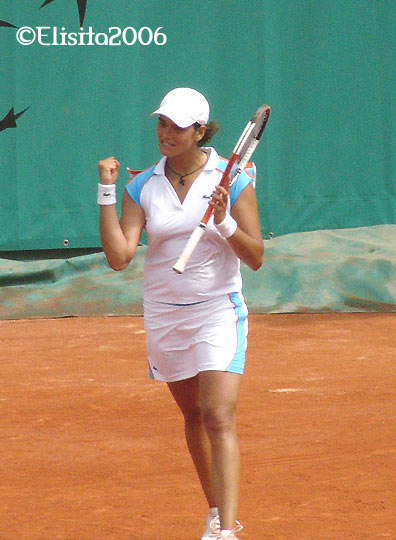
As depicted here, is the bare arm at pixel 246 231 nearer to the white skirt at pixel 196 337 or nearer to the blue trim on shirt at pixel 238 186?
the blue trim on shirt at pixel 238 186

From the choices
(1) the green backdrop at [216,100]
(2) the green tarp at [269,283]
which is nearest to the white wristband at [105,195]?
(2) the green tarp at [269,283]

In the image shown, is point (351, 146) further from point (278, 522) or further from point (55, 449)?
point (278, 522)

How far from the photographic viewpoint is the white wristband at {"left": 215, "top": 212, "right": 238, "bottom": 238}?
3.73 m

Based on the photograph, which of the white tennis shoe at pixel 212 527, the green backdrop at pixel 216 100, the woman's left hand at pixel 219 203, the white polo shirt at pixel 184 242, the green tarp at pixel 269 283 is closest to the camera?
the woman's left hand at pixel 219 203

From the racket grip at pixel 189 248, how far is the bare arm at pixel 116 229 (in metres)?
0.25

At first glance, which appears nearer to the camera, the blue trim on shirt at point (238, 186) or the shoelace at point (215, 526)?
the blue trim on shirt at point (238, 186)

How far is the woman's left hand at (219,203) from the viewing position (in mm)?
3707

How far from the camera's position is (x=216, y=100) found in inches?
441

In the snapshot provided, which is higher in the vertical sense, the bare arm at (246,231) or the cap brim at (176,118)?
the cap brim at (176,118)

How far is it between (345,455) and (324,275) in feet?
16.2

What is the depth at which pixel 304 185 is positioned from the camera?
37.5 ft

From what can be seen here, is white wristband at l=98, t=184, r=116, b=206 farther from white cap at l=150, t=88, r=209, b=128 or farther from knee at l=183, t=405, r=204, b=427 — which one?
knee at l=183, t=405, r=204, b=427

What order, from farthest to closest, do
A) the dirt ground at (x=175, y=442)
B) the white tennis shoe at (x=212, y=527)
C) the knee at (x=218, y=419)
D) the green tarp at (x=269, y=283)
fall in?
the green tarp at (x=269, y=283)
the dirt ground at (x=175, y=442)
the white tennis shoe at (x=212, y=527)
the knee at (x=218, y=419)

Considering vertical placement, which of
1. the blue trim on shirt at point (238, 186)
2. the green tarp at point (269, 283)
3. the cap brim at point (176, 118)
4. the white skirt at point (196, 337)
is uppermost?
the cap brim at point (176, 118)
